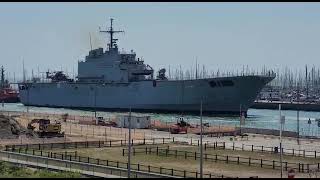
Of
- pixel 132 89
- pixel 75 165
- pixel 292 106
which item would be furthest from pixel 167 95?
pixel 75 165

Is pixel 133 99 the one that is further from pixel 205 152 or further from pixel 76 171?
pixel 76 171

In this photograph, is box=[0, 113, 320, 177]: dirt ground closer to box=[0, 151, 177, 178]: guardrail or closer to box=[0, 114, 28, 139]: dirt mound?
box=[0, 114, 28, 139]: dirt mound

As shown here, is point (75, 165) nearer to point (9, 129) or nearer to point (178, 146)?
point (178, 146)

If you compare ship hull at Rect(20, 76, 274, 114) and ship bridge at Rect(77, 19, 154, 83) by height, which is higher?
ship bridge at Rect(77, 19, 154, 83)

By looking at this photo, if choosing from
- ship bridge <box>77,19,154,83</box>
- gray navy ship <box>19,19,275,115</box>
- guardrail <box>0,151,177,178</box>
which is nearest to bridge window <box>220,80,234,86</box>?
gray navy ship <box>19,19,275,115</box>

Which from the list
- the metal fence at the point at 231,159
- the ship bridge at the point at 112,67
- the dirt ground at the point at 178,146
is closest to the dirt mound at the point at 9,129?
the dirt ground at the point at 178,146

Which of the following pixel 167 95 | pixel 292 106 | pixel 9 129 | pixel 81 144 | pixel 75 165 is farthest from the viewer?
pixel 292 106

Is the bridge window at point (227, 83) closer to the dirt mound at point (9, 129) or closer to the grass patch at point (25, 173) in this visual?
the dirt mound at point (9, 129)

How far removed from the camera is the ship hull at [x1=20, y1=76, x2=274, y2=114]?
10888 cm

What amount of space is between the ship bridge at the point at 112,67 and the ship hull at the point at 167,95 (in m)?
1.74

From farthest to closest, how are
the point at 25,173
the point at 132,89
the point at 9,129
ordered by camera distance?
the point at 132,89 < the point at 9,129 < the point at 25,173

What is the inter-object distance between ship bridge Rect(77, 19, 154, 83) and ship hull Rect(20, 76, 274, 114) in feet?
5.70

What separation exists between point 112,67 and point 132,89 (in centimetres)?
905

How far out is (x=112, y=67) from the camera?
5079 inches
